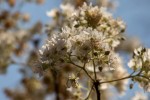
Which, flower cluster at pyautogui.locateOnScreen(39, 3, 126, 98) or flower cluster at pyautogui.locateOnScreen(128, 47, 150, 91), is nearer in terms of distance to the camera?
flower cluster at pyautogui.locateOnScreen(39, 3, 126, 98)

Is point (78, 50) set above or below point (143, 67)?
above

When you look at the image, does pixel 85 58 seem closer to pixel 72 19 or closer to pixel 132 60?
pixel 132 60

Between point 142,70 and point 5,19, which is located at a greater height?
point 5,19

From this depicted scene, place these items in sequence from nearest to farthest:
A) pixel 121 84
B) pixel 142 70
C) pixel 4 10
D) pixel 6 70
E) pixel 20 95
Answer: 1. pixel 142 70
2. pixel 121 84
3. pixel 6 70
4. pixel 4 10
5. pixel 20 95

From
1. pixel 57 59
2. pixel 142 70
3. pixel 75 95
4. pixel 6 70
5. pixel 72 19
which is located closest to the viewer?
pixel 57 59

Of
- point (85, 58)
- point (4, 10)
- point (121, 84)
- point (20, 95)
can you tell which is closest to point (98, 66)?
point (85, 58)

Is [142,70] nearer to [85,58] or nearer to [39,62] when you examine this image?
[85,58]

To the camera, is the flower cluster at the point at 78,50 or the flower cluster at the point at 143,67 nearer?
the flower cluster at the point at 78,50

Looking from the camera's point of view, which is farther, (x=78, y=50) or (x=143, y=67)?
(x=143, y=67)

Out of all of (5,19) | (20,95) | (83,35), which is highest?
(5,19)

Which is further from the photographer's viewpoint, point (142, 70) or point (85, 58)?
point (142, 70)

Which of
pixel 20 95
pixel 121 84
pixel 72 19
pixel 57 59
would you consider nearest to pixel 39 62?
pixel 57 59
